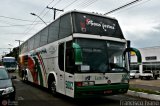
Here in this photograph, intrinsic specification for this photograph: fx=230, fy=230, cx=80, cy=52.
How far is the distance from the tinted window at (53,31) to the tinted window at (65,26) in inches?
26.3

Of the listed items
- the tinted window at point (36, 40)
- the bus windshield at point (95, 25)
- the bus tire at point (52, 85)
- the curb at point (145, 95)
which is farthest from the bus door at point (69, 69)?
the tinted window at point (36, 40)

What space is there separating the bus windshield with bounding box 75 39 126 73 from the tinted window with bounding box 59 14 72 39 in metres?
1.04

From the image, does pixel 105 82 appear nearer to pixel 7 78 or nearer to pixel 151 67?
pixel 7 78

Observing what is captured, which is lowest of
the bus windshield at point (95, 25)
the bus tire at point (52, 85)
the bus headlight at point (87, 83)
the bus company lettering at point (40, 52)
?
the bus tire at point (52, 85)

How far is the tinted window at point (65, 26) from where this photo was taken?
32.7ft

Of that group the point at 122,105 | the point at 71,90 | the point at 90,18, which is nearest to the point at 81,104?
the point at 71,90

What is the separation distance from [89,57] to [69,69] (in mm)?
990

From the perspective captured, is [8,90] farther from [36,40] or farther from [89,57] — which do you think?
[36,40]

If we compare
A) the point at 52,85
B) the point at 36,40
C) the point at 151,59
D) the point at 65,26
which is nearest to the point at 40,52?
the point at 36,40

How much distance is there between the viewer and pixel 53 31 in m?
12.3

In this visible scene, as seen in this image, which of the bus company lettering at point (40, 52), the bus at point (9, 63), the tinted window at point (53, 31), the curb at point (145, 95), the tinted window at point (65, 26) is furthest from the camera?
the bus at point (9, 63)

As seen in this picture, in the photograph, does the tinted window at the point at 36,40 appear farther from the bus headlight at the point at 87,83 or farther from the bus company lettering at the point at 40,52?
the bus headlight at the point at 87,83

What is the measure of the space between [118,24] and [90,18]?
5.18ft

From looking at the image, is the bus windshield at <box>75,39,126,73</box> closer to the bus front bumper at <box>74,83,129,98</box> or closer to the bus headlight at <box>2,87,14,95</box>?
the bus front bumper at <box>74,83,129,98</box>
